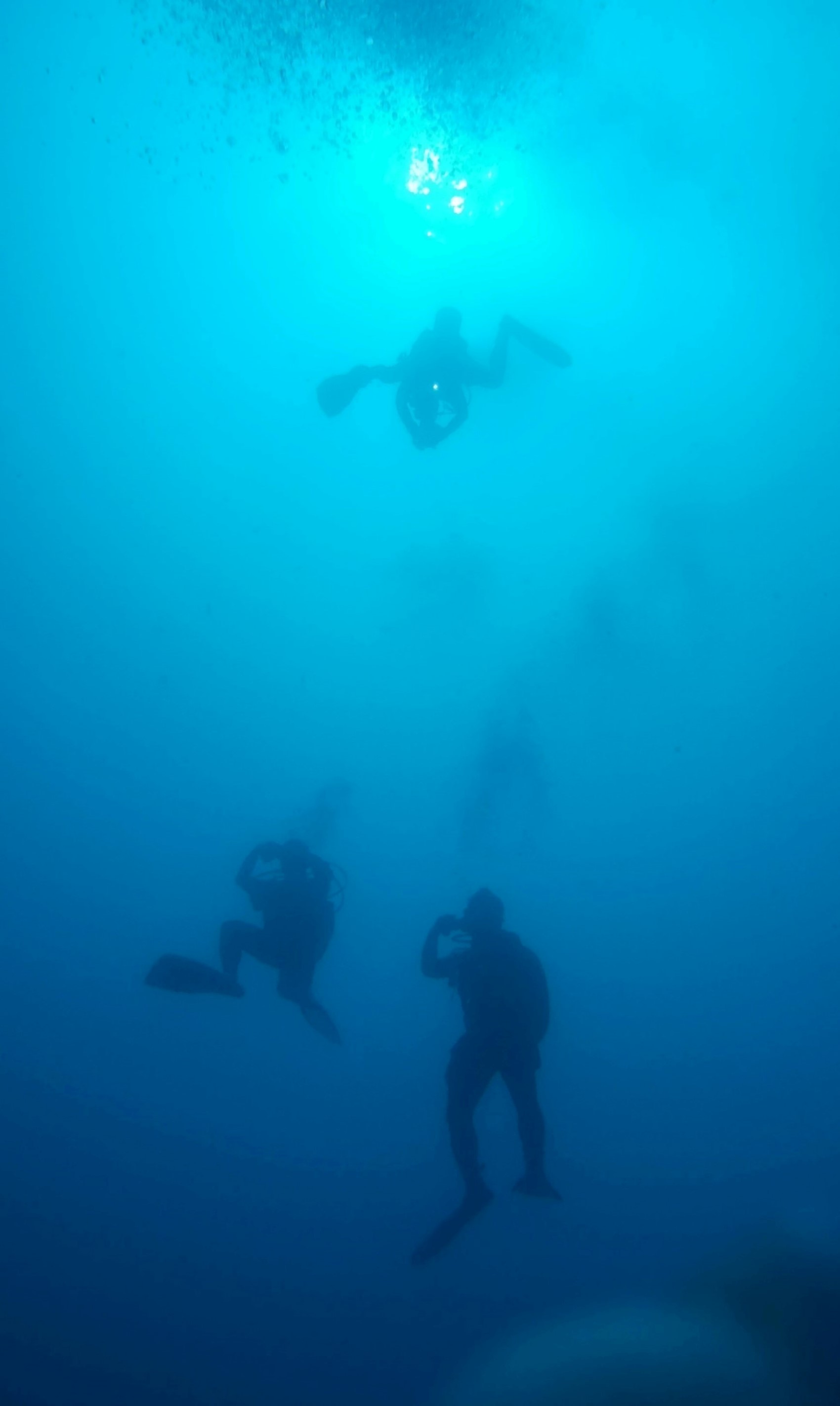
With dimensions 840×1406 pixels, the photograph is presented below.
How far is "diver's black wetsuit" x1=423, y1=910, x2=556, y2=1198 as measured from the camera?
233 inches

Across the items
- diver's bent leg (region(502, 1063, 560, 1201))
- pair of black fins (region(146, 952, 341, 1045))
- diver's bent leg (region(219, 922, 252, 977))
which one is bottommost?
diver's bent leg (region(502, 1063, 560, 1201))

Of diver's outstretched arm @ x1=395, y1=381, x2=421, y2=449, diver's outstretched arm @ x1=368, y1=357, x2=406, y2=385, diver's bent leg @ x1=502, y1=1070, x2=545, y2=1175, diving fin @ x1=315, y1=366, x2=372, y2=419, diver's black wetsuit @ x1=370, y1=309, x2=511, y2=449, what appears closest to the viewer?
diver's bent leg @ x1=502, y1=1070, x2=545, y2=1175

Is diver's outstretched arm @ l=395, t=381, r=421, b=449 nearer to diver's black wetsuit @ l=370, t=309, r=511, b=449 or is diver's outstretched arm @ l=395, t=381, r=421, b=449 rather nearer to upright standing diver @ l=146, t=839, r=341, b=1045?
diver's black wetsuit @ l=370, t=309, r=511, b=449

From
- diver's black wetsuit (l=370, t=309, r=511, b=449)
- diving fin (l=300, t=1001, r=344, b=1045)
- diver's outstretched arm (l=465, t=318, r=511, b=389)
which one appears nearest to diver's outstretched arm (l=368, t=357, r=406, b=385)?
diver's black wetsuit (l=370, t=309, r=511, b=449)

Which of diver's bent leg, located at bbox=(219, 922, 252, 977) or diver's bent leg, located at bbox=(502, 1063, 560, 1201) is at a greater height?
diver's bent leg, located at bbox=(219, 922, 252, 977)

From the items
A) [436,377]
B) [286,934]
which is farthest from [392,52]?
[286,934]

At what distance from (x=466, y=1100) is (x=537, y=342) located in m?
6.76

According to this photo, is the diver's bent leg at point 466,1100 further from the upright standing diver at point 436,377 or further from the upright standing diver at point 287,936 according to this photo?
the upright standing diver at point 436,377

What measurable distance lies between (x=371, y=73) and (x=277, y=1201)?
2209 cm

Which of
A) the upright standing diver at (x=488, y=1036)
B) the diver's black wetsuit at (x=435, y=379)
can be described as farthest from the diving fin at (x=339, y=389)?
the upright standing diver at (x=488, y=1036)

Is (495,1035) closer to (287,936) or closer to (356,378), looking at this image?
(287,936)

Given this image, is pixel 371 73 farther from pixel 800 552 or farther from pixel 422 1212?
pixel 422 1212

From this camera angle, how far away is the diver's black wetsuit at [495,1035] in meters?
5.91

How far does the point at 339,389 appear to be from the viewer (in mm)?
7344
